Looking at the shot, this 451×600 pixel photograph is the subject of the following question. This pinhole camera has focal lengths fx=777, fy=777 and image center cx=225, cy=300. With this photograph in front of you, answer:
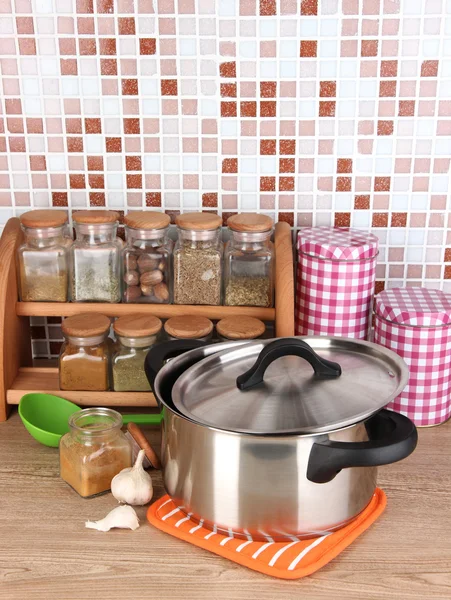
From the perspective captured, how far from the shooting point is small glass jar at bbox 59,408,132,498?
1.02 m

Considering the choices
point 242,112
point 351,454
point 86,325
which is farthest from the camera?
point 242,112

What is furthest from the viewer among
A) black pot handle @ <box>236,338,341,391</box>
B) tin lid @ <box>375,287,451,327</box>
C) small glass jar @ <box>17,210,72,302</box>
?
small glass jar @ <box>17,210,72,302</box>

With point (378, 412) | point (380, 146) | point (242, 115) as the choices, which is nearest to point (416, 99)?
point (380, 146)

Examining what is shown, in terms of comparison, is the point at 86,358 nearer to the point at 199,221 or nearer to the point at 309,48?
the point at 199,221

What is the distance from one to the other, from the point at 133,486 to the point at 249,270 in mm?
424

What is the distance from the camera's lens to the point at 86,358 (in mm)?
1213

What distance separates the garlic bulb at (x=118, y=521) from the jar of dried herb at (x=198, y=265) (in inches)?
15.9

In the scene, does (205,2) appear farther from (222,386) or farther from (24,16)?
(222,386)

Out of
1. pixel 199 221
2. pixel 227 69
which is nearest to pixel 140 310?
pixel 199 221

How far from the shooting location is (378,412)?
93 cm

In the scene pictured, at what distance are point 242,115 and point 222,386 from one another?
53 centimetres

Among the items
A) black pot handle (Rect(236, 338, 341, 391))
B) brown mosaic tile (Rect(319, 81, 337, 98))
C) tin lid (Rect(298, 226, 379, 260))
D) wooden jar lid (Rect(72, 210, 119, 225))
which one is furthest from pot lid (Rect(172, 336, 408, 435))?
brown mosaic tile (Rect(319, 81, 337, 98))

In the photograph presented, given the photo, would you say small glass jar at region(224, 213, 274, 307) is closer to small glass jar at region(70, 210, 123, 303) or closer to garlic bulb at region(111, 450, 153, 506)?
small glass jar at region(70, 210, 123, 303)

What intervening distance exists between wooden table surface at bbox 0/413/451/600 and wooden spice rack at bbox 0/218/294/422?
0.19m
